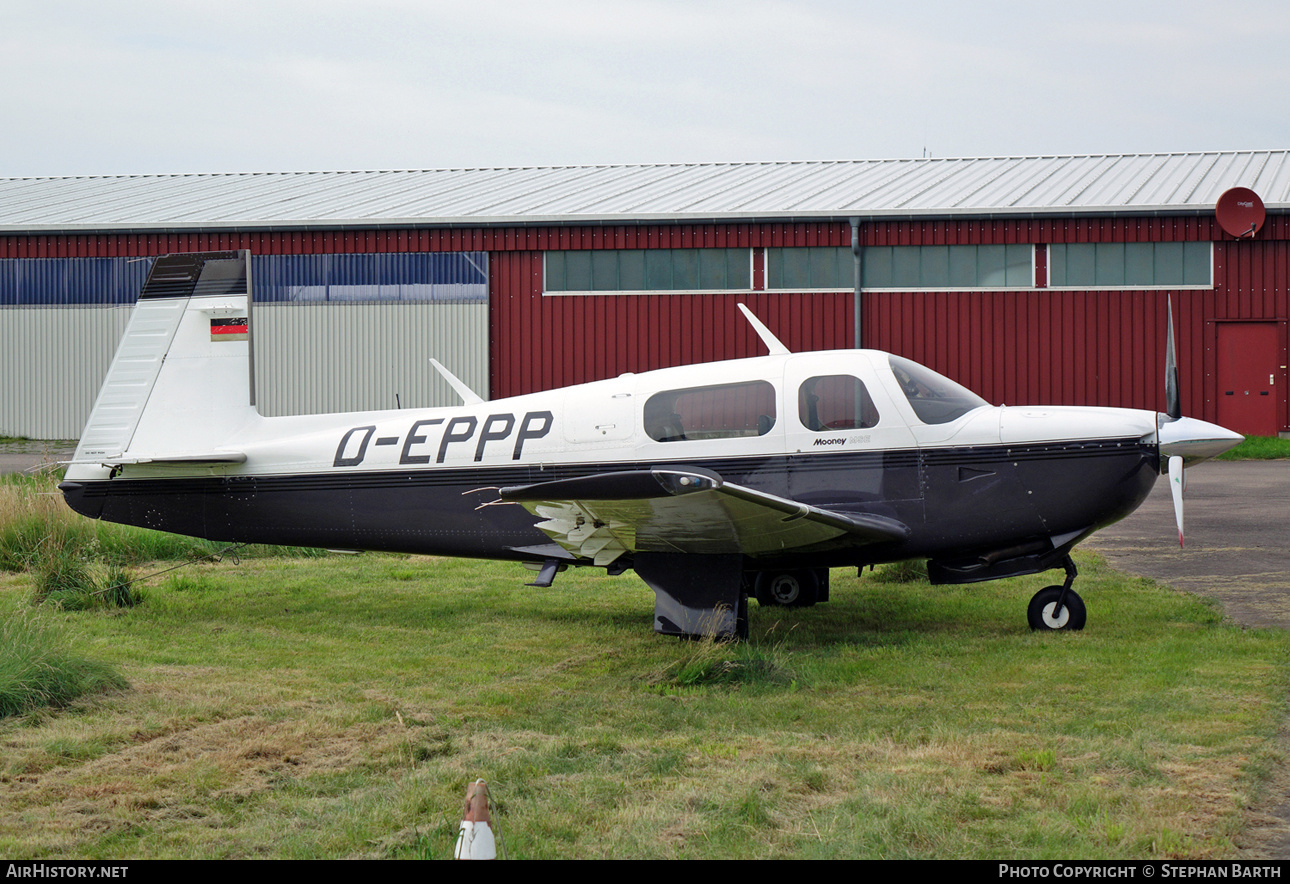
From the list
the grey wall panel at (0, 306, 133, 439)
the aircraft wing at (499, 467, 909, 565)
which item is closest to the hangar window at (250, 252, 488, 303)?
the grey wall panel at (0, 306, 133, 439)

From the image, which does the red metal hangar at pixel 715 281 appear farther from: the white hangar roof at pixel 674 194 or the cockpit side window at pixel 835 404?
the cockpit side window at pixel 835 404

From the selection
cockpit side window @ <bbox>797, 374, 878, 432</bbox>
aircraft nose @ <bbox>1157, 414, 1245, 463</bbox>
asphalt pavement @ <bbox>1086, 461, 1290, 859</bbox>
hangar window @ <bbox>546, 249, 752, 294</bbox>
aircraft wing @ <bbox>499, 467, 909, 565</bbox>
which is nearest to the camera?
asphalt pavement @ <bbox>1086, 461, 1290, 859</bbox>

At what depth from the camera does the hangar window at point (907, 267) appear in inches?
879

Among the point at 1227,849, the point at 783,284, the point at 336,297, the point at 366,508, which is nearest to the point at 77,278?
the point at 336,297

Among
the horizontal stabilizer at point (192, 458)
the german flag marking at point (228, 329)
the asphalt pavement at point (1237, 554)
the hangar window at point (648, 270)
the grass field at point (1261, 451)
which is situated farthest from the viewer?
the hangar window at point (648, 270)

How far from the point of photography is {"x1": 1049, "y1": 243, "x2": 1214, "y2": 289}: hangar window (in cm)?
2189

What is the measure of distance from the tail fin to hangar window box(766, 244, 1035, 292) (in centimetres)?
1558

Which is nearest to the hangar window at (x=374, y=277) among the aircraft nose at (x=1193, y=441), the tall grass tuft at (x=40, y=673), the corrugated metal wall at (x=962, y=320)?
the corrugated metal wall at (x=962, y=320)

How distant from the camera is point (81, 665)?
6.03 metres

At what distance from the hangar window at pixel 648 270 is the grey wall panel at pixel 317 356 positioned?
6.51 feet

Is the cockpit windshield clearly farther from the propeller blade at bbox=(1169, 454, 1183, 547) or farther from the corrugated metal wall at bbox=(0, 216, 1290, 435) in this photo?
the corrugated metal wall at bbox=(0, 216, 1290, 435)

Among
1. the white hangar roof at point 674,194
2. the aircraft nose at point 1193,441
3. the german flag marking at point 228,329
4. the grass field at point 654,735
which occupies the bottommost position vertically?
the grass field at point 654,735

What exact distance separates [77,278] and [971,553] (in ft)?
78.6

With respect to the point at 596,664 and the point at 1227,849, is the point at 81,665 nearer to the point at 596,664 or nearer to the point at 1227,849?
A: the point at 596,664
